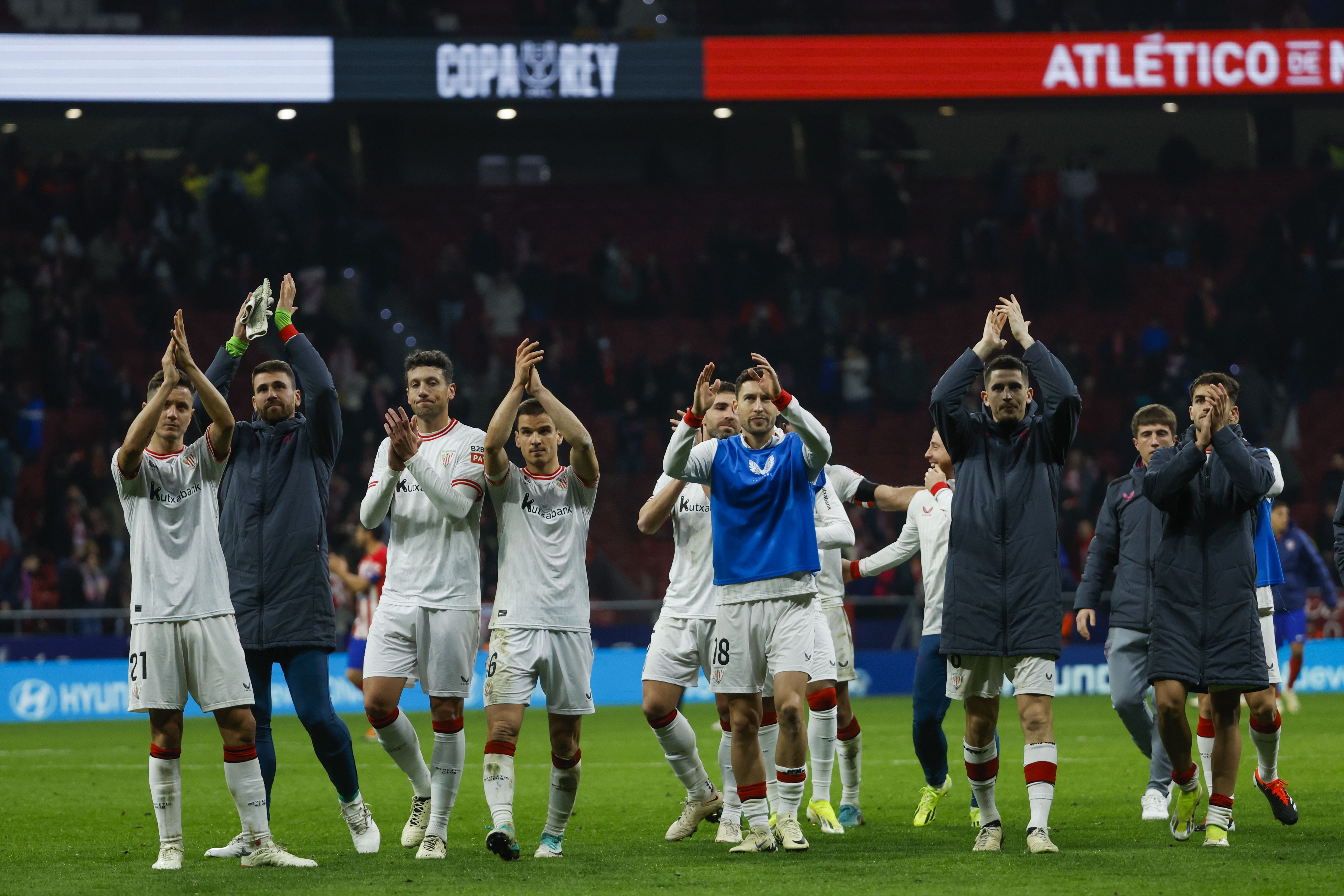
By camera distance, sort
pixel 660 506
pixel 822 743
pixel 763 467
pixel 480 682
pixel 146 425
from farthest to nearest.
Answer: pixel 480 682, pixel 822 743, pixel 660 506, pixel 763 467, pixel 146 425

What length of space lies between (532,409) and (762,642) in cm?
170

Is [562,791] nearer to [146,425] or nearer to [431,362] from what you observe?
[431,362]

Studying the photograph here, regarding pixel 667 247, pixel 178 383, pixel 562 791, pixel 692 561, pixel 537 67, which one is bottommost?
pixel 562 791

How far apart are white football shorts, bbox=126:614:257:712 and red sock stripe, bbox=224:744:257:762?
21cm

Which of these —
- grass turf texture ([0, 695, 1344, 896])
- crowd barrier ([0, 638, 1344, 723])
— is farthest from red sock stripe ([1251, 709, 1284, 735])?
crowd barrier ([0, 638, 1344, 723])

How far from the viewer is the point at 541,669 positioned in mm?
8141

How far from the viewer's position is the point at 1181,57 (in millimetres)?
25078

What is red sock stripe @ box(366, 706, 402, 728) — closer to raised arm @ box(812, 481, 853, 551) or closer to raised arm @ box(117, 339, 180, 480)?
raised arm @ box(117, 339, 180, 480)

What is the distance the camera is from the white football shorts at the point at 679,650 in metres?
9.05

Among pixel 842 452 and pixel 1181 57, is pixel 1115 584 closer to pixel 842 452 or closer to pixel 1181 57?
pixel 842 452

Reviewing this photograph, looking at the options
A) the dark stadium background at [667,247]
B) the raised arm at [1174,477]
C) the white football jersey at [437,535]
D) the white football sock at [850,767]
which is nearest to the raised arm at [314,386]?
the white football jersey at [437,535]

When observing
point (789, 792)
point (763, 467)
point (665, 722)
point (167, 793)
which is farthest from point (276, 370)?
point (789, 792)

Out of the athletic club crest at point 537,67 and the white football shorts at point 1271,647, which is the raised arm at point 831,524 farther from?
the athletic club crest at point 537,67

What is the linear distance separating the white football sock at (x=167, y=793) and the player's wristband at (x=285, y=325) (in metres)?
2.17
